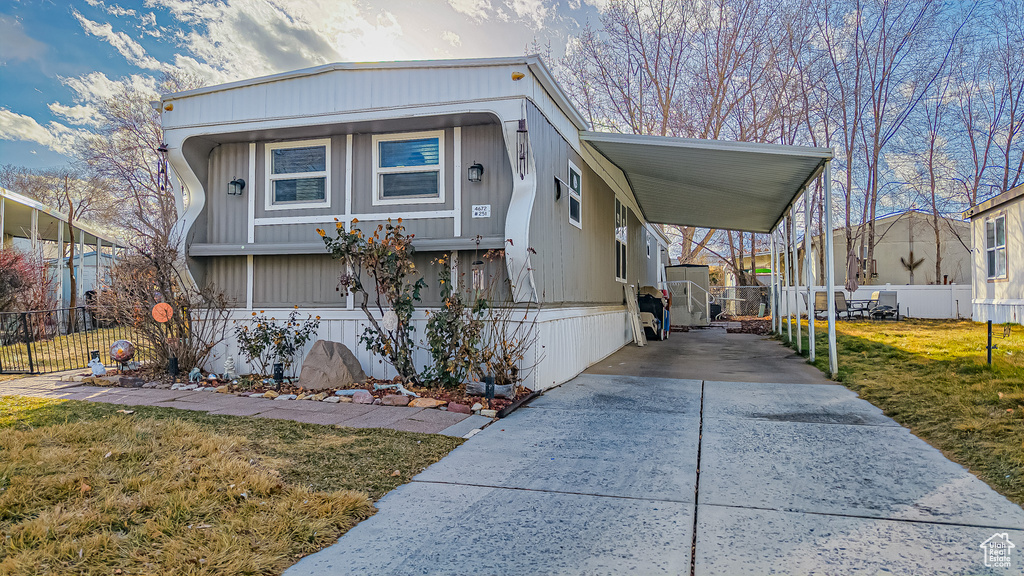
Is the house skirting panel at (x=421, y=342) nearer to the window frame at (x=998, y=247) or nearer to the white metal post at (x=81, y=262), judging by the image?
the window frame at (x=998, y=247)

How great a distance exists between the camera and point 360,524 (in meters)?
2.78

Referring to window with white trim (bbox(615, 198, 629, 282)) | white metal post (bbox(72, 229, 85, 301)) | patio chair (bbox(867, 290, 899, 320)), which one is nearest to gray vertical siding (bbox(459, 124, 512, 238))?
window with white trim (bbox(615, 198, 629, 282))

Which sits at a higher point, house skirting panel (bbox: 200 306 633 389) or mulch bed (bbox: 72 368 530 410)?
house skirting panel (bbox: 200 306 633 389)

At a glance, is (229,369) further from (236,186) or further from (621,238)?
(621,238)

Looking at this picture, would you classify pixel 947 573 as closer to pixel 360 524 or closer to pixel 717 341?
pixel 360 524

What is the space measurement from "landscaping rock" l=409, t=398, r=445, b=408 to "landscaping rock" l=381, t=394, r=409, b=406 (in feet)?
0.21

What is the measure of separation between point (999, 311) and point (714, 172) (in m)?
9.66

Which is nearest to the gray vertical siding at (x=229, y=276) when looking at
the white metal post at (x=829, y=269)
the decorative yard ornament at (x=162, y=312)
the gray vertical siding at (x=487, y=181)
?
the decorative yard ornament at (x=162, y=312)

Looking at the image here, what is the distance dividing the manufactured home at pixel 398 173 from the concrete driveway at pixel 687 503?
2.14m

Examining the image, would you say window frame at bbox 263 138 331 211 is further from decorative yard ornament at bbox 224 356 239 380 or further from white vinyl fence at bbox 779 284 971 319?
white vinyl fence at bbox 779 284 971 319

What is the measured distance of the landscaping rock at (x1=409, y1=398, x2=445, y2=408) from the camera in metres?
5.44

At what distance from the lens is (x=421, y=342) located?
6.45 meters

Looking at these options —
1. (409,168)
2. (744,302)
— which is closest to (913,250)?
(744,302)

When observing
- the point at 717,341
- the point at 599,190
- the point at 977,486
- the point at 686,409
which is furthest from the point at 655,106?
the point at 977,486
